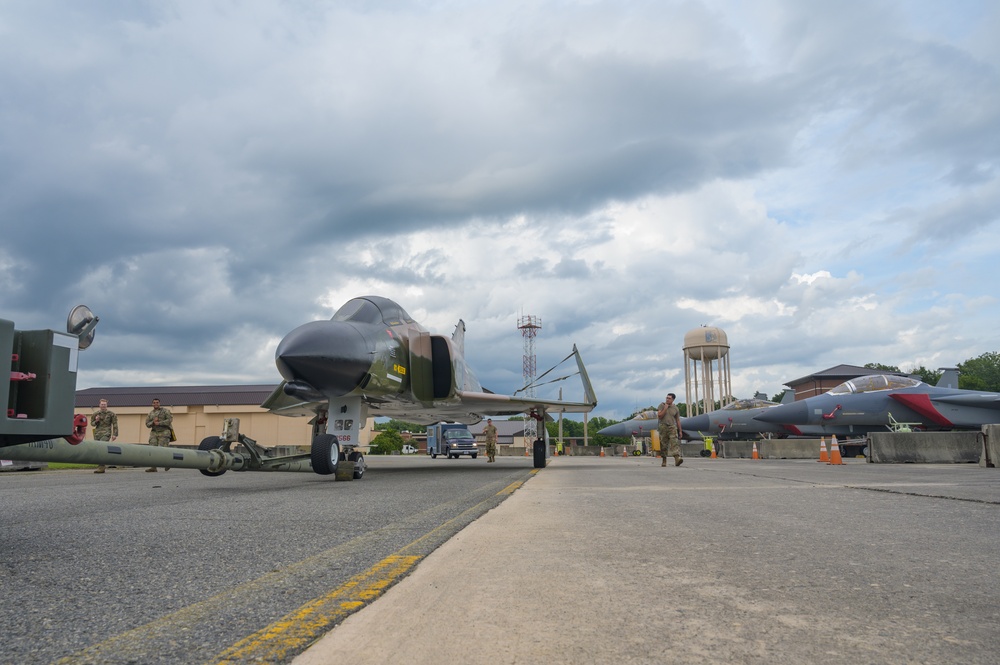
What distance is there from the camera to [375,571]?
240 cm

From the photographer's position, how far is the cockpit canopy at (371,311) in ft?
33.0

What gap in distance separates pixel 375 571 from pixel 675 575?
1111 mm

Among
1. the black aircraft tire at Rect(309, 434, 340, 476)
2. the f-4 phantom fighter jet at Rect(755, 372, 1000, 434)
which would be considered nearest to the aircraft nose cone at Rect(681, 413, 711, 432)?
the f-4 phantom fighter jet at Rect(755, 372, 1000, 434)

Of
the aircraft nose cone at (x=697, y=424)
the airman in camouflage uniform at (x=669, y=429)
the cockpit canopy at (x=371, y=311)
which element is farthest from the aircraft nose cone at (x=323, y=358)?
the aircraft nose cone at (x=697, y=424)

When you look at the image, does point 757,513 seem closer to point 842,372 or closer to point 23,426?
point 23,426

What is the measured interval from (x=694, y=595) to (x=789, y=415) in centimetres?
1991

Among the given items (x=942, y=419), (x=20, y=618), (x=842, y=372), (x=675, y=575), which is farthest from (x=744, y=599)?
(x=842, y=372)

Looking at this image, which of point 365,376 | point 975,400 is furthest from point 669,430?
point 975,400

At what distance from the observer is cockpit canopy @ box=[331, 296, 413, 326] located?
33.0ft

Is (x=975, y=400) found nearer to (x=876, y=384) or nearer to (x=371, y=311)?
(x=876, y=384)

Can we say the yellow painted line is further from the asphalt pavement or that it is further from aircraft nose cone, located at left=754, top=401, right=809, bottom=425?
aircraft nose cone, located at left=754, top=401, right=809, bottom=425

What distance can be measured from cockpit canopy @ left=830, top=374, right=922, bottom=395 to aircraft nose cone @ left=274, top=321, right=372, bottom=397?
53.4 ft

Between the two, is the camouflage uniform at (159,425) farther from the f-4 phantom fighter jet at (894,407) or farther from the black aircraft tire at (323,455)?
the f-4 phantom fighter jet at (894,407)

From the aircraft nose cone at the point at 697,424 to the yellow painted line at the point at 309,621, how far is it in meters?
25.7
